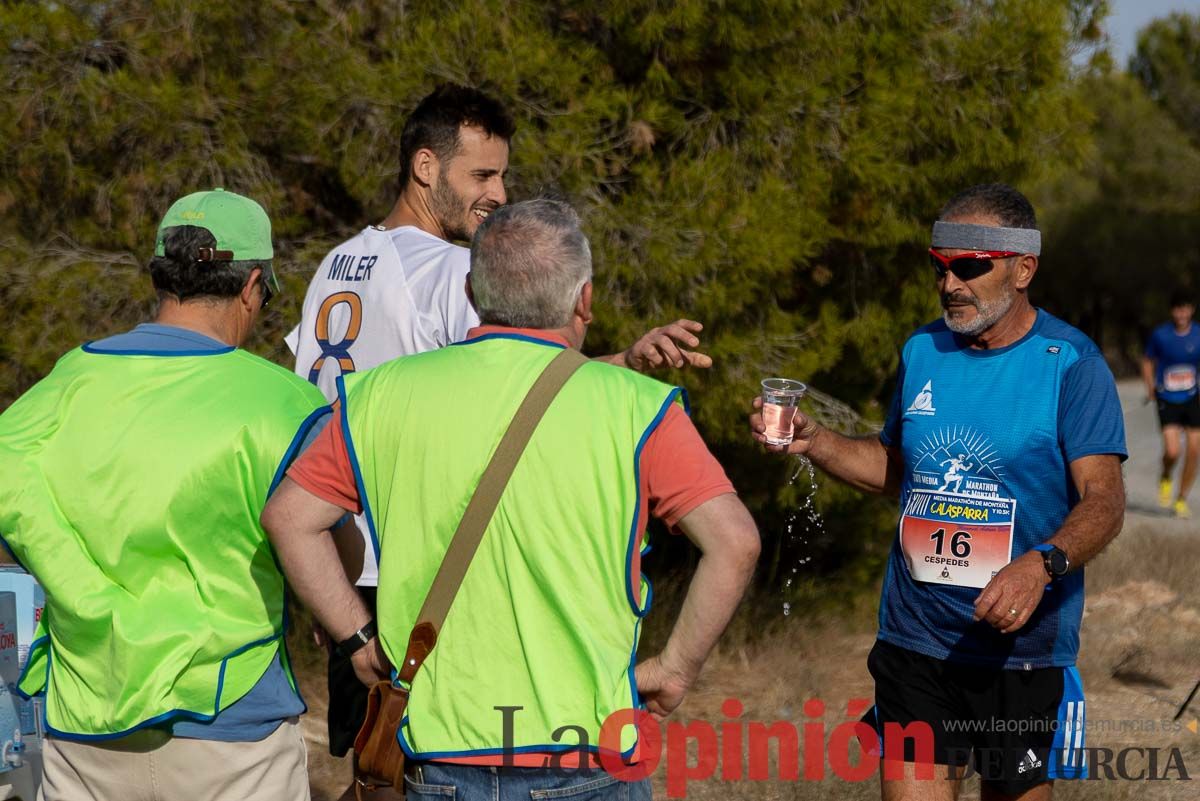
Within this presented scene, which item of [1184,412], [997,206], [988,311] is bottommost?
[988,311]

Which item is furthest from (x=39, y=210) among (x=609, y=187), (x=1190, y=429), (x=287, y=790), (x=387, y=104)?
(x=1190, y=429)

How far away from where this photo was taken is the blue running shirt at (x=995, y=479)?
12.0ft

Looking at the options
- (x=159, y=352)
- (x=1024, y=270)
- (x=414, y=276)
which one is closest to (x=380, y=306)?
(x=414, y=276)

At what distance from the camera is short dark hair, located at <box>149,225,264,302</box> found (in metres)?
3.03

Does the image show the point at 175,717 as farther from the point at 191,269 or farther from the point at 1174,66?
the point at 1174,66

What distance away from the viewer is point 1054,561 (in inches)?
132

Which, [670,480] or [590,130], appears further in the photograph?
[590,130]

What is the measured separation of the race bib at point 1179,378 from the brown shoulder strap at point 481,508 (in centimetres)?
1206

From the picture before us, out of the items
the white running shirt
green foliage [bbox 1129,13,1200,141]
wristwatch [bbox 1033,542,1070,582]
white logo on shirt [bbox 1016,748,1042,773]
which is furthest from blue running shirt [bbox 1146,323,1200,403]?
green foliage [bbox 1129,13,1200,141]

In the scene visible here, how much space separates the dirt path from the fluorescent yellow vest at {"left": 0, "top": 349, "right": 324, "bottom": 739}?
3.18 metres

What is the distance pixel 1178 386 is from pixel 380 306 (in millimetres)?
11509

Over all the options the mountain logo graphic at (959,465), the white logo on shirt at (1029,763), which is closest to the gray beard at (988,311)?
the mountain logo graphic at (959,465)

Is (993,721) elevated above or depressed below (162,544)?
below

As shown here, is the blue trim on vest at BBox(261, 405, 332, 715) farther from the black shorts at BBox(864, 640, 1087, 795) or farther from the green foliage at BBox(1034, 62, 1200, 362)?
the green foliage at BBox(1034, 62, 1200, 362)
